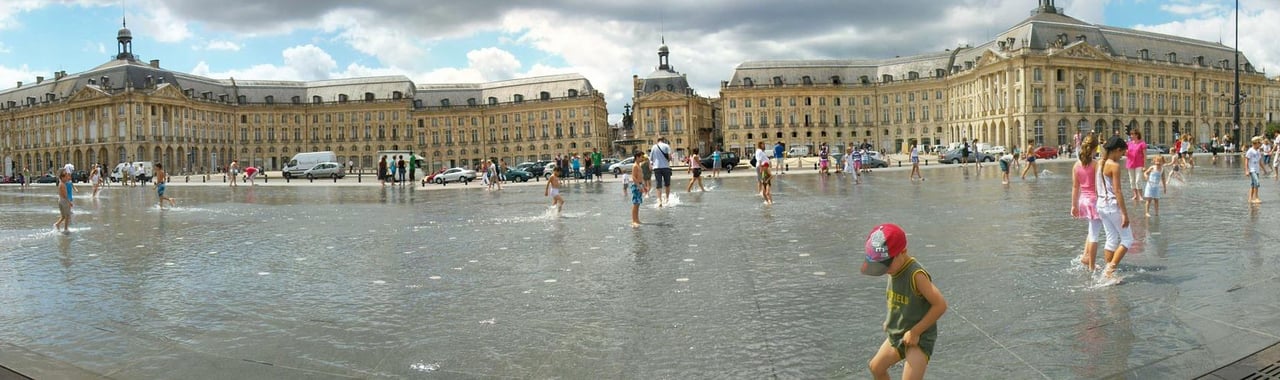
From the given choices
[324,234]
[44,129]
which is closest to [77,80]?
[44,129]

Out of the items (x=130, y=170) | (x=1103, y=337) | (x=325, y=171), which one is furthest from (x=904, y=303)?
(x=325, y=171)

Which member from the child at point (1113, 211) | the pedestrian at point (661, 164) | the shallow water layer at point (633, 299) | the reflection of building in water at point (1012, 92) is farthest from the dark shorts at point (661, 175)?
the reflection of building in water at point (1012, 92)

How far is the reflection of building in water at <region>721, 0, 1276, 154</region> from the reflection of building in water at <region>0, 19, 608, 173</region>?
22.9m

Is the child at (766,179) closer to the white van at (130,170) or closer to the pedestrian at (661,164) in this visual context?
the pedestrian at (661,164)

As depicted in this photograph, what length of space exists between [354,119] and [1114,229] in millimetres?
117843

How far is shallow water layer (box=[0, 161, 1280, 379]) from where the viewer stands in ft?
20.3

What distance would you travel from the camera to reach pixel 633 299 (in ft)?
27.6

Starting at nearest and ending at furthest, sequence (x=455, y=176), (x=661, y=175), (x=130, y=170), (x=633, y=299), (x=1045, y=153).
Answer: (x=633, y=299) → (x=661, y=175) → (x=455, y=176) → (x=130, y=170) → (x=1045, y=153)

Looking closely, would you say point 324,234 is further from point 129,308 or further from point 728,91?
point 728,91

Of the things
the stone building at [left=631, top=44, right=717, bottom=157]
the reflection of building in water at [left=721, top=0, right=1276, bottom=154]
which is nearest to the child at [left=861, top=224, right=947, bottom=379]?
the reflection of building in water at [left=721, top=0, right=1276, bottom=154]

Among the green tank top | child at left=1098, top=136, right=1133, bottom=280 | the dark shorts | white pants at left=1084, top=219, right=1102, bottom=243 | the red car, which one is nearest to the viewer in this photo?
the green tank top

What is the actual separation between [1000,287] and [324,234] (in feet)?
38.3

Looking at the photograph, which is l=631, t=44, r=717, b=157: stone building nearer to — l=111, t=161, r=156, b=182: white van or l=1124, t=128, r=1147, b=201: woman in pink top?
l=111, t=161, r=156, b=182: white van

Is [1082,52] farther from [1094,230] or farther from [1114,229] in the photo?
[1114,229]
